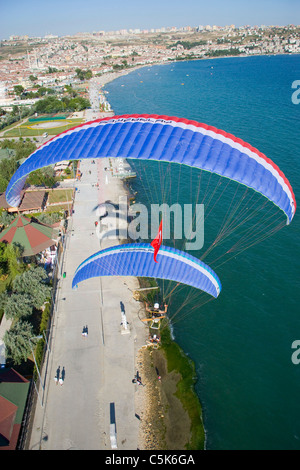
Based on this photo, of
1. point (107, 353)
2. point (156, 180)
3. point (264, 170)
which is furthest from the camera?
point (156, 180)

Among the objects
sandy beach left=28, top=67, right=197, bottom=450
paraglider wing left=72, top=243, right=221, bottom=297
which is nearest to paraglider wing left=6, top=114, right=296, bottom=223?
paraglider wing left=72, top=243, right=221, bottom=297

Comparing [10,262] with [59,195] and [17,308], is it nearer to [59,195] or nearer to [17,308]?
[17,308]

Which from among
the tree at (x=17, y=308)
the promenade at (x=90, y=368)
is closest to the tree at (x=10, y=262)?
the promenade at (x=90, y=368)

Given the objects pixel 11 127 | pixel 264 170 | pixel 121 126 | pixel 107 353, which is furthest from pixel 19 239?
pixel 11 127

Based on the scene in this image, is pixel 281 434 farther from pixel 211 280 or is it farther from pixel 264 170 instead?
pixel 264 170

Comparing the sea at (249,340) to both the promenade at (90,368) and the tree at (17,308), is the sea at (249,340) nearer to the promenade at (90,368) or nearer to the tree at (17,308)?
the promenade at (90,368)

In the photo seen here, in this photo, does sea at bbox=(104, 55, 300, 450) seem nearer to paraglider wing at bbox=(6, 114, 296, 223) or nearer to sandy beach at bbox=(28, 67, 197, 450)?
sandy beach at bbox=(28, 67, 197, 450)

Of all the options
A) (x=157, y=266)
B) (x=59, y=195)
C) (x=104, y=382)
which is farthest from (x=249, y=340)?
(x=59, y=195)
